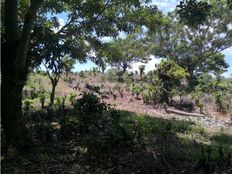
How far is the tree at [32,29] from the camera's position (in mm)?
7266

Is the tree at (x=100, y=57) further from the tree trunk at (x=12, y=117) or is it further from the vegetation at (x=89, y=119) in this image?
the tree trunk at (x=12, y=117)

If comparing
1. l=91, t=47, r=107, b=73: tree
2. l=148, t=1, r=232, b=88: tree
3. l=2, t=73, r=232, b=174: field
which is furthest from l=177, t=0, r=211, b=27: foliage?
l=148, t=1, r=232, b=88: tree

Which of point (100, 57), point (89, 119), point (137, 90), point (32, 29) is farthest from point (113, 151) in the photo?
point (137, 90)

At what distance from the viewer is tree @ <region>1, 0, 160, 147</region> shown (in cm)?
727

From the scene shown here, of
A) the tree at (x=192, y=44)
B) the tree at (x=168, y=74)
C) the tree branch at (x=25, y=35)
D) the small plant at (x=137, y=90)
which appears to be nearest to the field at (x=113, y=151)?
the tree branch at (x=25, y=35)

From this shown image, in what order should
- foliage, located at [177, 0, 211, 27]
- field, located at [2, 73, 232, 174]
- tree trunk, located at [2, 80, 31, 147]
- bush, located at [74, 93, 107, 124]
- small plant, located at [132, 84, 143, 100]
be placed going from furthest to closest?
small plant, located at [132, 84, 143, 100], bush, located at [74, 93, 107, 124], tree trunk, located at [2, 80, 31, 147], foliage, located at [177, 0, 211, 27], field, located at [2, 73, 232, 174]

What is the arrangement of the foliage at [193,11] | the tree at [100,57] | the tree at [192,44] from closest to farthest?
the foliage at [193,11] → the tree at [100,57] → the tree at [192,44]

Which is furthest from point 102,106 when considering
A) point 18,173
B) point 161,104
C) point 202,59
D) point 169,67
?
point 202,59

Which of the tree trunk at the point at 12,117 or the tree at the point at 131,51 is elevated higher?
the tree at the point at 131,51

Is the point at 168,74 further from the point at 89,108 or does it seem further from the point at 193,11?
the point at 193,11

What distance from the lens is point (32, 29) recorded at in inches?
379

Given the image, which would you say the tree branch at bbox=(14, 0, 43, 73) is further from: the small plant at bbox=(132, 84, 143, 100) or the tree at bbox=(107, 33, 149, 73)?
the tree at bbox=(107, 33, 149, 73)

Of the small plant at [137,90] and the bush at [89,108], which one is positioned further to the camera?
the small plant at [137,90]

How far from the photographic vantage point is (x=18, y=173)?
616 cm
